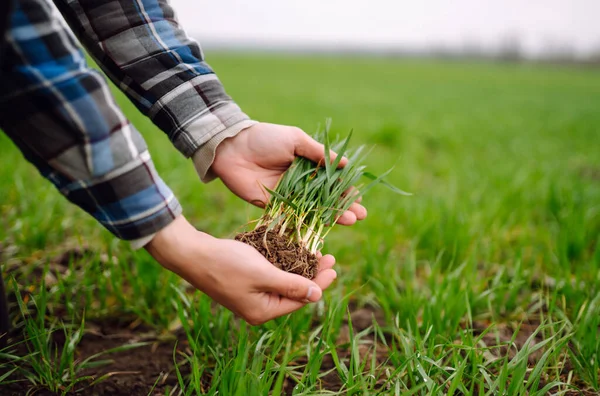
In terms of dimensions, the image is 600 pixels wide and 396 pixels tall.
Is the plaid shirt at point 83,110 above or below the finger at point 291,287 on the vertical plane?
above

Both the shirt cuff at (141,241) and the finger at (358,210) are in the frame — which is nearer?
the shirt cuff at (141,241)

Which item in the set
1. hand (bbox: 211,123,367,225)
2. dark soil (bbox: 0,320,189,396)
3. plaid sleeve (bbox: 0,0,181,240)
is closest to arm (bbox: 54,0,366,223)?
hand (bbox: 211,123,367,225)

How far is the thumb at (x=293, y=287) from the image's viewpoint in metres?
1.17

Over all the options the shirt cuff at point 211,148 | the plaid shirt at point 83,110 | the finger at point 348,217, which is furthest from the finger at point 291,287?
the shirt cuff at point 211,148

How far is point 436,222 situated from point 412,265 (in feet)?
1.70

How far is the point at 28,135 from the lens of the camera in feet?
3.34

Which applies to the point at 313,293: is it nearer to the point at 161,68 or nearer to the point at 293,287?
the point at 293,287

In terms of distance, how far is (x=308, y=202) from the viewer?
1.61 metres

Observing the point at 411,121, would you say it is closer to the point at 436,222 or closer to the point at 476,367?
the point at 436,222

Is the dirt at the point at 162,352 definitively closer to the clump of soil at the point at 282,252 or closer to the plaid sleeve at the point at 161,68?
the clump of soil at the point at 282,252

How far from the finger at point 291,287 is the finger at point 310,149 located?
2.00 feet

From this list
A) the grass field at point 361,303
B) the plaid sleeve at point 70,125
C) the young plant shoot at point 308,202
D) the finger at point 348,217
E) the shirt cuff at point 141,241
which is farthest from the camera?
the finger at point 348,217

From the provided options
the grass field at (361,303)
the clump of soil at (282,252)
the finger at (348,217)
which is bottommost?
the grass field at (361,303)

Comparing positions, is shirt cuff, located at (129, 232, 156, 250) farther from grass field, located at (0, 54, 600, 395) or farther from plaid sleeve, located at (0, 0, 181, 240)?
grass field, located at (0, 54, 600, 395)
